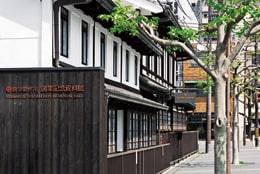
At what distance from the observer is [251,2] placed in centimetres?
1490

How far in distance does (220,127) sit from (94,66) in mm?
5143

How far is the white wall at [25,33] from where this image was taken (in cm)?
1580

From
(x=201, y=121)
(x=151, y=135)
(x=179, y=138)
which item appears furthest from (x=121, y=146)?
(x=201, y=121)

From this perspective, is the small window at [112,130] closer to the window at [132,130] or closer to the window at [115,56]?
the window at [132,130]

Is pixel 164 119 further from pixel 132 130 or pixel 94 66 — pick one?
pixel 94 66

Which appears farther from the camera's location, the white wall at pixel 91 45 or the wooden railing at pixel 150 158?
the white wall at pixel 91 45

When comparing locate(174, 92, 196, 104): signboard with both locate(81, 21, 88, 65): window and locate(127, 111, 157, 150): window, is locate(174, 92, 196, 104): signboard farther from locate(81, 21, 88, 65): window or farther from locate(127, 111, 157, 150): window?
locate(81, 21, 88, 65): window

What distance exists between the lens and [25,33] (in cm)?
1603

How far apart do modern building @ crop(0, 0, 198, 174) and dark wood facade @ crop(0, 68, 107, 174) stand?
25mm

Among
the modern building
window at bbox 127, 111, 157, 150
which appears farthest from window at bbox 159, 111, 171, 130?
window at bbox 127, 111, 157, 150

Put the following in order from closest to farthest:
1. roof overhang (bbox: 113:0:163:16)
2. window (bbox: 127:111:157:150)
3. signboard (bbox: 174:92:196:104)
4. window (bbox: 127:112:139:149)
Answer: roof overhang (bbox: 113:0:163:16)
window (bbox: 127:112:139:149)
window (bbox: 127:111:157:150)
signboard (bbox: 174:92:196:104)

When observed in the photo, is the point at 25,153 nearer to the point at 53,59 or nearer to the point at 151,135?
the point at 53,59

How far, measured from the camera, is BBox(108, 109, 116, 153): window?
68.5 ft

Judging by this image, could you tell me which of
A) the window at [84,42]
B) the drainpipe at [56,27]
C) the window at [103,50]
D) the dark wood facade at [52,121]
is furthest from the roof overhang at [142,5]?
the dark wood facade at [52,121]
